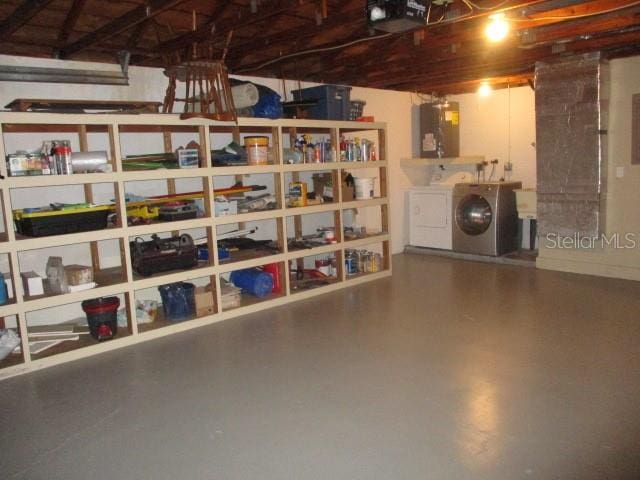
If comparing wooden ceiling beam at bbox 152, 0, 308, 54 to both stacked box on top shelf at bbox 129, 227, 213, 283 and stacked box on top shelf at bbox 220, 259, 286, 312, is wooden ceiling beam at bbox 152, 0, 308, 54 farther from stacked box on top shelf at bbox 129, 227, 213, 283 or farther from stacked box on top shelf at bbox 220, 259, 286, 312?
stacked box on top shelf at bbox 220, 259, 286, 312

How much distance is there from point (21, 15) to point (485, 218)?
514 centimetres

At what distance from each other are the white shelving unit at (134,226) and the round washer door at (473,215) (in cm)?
145

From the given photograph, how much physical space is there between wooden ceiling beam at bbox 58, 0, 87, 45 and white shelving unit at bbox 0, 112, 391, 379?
0.67 metres

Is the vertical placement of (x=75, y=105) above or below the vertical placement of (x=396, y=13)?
below

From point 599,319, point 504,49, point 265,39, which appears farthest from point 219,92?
point 599,319

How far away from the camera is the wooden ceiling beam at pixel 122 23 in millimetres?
3031

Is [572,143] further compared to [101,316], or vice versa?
[572,143]

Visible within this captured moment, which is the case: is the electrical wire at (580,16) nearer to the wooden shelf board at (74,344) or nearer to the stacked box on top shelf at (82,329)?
the stacked box on top shelf at (82,329)

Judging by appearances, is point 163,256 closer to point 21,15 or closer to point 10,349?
point 10,349

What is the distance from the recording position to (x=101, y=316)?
3619mm

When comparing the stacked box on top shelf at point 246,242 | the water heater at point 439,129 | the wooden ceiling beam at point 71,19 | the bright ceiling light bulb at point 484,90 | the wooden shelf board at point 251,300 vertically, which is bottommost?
the wooden shelf board at point 251,300

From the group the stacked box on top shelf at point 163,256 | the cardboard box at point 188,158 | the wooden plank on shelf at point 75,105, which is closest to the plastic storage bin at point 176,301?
the stacked box on top shelf at point 163,256

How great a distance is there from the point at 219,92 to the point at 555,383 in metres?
3.05

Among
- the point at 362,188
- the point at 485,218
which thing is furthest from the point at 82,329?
the point at 485,218
